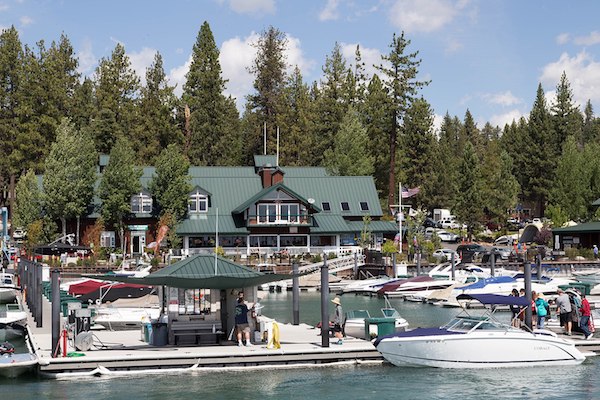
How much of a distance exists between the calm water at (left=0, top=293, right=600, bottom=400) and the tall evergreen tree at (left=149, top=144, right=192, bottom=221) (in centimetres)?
5189

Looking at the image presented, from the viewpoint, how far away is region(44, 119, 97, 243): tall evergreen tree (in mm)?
76938

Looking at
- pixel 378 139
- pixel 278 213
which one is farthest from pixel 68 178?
pixel 378 139

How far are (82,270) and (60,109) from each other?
37.4 metres

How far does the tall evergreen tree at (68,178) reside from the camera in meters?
76.9

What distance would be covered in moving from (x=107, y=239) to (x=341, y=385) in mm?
56839

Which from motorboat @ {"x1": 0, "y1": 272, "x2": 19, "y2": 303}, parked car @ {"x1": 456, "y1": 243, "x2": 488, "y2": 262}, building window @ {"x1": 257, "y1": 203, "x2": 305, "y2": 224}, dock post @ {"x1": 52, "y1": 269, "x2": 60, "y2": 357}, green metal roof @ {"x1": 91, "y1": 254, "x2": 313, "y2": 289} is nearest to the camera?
dock post @ {"x1": 52, "y1": 269, "x2": 60, "y2": 357}

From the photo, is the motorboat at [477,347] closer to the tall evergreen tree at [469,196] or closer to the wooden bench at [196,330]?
the wooden bench at [196,330]

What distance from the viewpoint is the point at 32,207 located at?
7806cm

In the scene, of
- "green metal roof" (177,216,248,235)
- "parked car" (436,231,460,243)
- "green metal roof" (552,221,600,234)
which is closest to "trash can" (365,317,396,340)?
"green metal roof" (177,216,248,235)

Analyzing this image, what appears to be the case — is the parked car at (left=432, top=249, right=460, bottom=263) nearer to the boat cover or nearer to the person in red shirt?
the person in red shirt

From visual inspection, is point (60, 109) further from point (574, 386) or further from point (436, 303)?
point (574, 386)

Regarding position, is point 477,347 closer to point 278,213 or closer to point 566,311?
point 566,311

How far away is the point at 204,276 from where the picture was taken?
1102 inches

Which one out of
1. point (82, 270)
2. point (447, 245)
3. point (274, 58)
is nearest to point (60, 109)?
point (274, 58)
